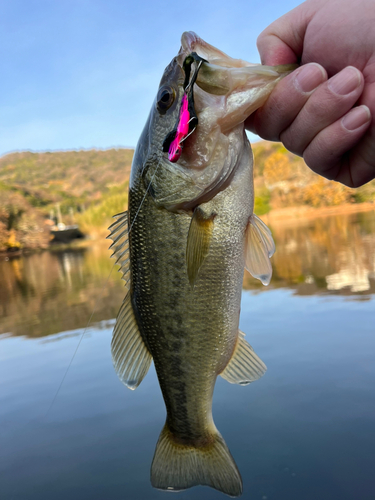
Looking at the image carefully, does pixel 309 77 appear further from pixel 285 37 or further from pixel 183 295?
pixel 183 295

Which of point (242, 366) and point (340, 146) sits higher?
point (340, 146)

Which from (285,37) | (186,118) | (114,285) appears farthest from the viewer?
(114,285)

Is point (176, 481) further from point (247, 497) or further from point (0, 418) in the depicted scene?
point (0, 418)

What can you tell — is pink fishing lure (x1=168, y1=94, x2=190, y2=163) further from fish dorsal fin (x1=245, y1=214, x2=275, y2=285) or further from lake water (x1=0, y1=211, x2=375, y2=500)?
lake water (x1=0, y1=211, x2=375, y2=500)

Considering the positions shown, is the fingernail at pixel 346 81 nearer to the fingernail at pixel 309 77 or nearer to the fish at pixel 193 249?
the fingernail at pixel 309 77

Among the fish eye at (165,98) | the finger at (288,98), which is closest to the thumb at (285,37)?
the finger at (288,98)

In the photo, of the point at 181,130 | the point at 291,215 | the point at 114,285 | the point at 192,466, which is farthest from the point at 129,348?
the point at 291,215

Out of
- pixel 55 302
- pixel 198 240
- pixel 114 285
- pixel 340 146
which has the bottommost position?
Answer: pixel 114 285
